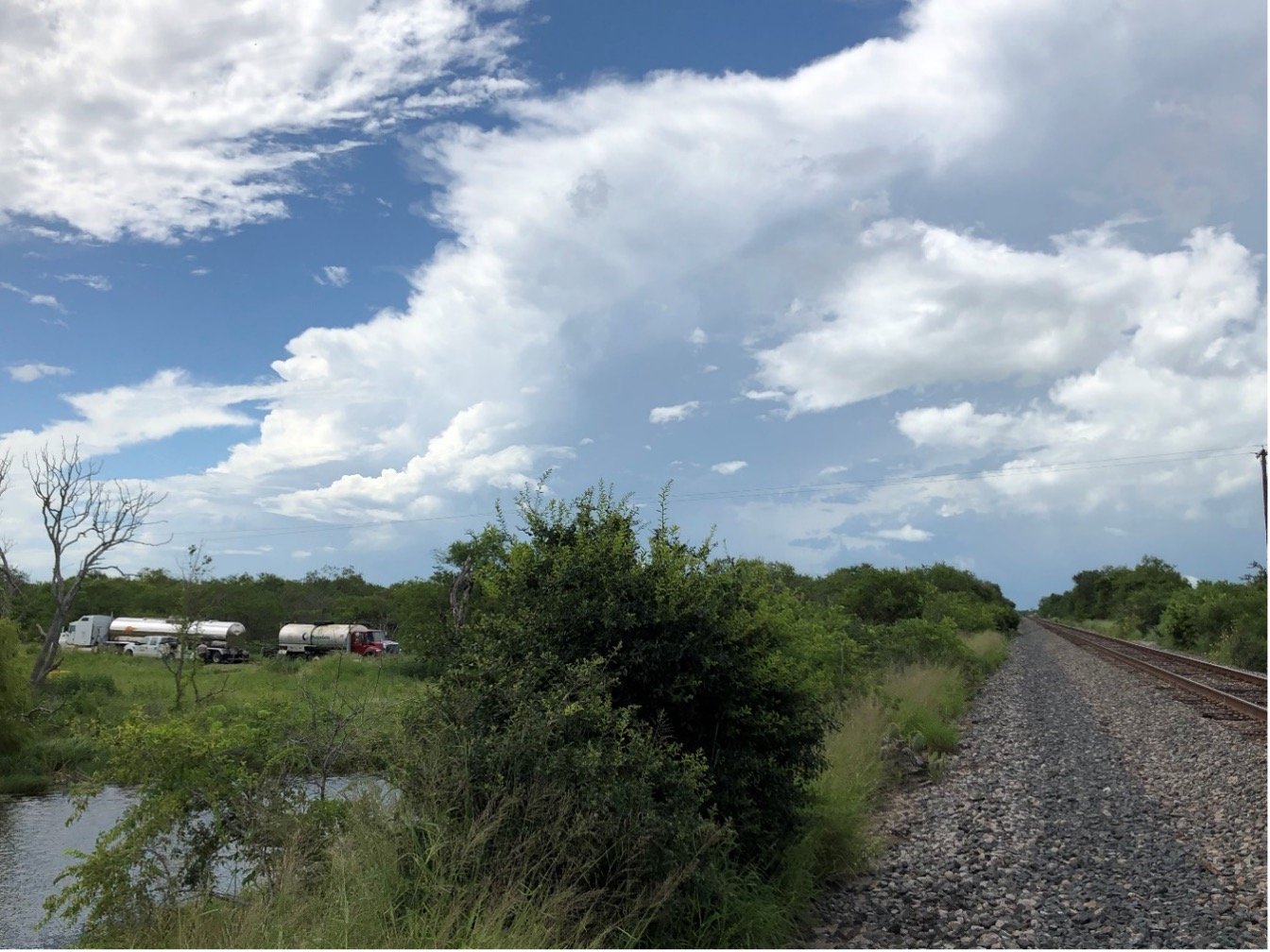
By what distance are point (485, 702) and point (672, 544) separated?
261cm

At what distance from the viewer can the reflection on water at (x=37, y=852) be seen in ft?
42.6

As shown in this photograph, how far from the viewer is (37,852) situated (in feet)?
61.9

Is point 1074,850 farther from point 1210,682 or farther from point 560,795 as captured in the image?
point 1210,682

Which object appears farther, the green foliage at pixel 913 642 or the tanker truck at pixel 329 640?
the tanker truck at pixel 329 640

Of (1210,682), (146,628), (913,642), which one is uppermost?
(913,642)

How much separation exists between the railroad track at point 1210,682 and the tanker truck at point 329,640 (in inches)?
2017

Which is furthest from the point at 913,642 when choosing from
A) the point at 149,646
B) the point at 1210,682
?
the point at 149,646

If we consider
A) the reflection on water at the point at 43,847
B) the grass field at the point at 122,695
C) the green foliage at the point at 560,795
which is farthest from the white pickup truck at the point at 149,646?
the green foliage at the point at 560,795

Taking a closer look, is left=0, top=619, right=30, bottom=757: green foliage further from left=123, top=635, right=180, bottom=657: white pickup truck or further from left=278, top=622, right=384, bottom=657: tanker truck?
left=278, top=622, right=384, bottom=657: tanker truck

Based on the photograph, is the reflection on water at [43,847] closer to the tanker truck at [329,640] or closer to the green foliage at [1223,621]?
the green foliage at [1223,621]

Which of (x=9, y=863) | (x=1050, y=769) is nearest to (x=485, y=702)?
(x=1050, y=769)

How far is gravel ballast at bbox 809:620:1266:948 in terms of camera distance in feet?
25.5

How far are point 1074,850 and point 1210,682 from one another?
72.6ft

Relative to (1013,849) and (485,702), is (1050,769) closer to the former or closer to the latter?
(1013,849)
